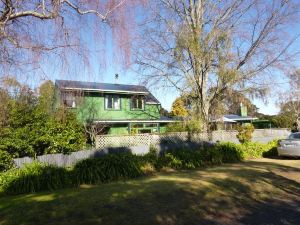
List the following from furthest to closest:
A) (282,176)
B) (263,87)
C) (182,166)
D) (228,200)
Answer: (263,87), (182,166), (282,176), (228,200)

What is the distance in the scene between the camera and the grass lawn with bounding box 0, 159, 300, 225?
20.7 feet

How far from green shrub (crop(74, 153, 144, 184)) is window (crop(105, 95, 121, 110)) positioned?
15343 millimetres

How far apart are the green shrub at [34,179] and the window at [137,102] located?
1839 centimetres

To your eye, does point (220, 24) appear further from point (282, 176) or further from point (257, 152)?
point (282, 176)

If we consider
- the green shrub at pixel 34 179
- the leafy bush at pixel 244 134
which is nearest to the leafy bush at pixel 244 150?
the leafy bush at pixel 244 134

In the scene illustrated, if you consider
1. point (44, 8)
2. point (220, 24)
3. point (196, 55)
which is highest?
point (220, 24)

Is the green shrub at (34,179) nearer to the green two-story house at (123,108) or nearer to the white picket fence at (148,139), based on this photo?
the white picket fence at (148,139)

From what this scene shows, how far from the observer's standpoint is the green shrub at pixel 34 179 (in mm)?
9656

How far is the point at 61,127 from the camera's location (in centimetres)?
1258

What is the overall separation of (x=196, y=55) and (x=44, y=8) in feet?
46.0

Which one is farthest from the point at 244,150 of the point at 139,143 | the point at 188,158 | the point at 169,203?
the point at 169,203

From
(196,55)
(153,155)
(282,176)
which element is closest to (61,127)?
(153,155)

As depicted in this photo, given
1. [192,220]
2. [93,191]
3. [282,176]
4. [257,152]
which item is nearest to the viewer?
[192,220]

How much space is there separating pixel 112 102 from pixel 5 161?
1744 cm
